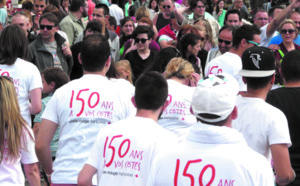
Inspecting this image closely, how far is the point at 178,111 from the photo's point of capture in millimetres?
5477

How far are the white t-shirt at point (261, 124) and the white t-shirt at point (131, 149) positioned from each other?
733 mm

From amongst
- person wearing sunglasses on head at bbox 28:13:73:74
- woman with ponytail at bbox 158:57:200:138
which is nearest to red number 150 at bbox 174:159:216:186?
woman with ponytail at bbox 158:57:200:138

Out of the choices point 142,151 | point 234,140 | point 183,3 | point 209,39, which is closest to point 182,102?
point 142,151

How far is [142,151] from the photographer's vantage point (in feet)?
12.1

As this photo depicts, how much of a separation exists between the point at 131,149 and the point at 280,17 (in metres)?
5.59

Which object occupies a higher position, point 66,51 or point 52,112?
point 52,112

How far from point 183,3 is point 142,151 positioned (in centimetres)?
1306

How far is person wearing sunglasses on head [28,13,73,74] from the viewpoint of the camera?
28.7ft

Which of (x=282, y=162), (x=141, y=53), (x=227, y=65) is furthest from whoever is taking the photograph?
(x=141, y=53)

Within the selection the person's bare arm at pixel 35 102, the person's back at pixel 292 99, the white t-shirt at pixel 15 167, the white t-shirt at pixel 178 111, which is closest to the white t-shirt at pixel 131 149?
the white t-shirt at pixel 15 167

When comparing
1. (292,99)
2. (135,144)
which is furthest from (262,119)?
(135,144)

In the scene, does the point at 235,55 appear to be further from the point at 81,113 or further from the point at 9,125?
the point at 9,125

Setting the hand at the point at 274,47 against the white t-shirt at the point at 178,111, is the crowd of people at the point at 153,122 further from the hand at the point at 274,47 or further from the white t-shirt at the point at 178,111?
the hand at the point at 274,47

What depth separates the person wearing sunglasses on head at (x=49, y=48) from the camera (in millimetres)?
8734
